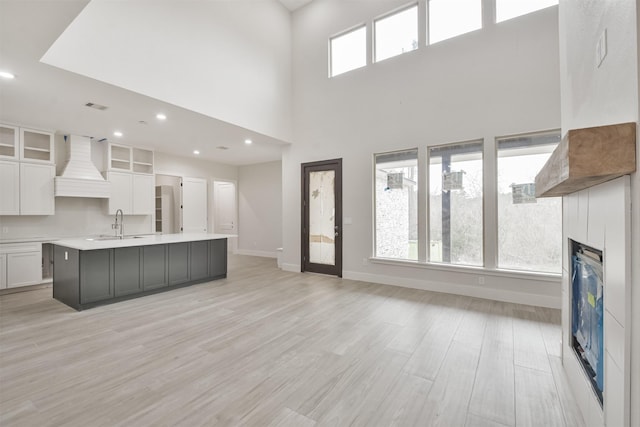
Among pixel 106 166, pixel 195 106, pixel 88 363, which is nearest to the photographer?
pixel 88 363

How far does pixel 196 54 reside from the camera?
4.54m

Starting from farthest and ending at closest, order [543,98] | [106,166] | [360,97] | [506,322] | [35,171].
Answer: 1. [106,166]
2. [360,97]
3. [35,171]
4. [543,98]
5. [506,322]

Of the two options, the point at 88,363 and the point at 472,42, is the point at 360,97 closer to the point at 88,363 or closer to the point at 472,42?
the point at 472,42

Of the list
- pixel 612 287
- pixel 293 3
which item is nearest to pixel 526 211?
pixel 612 287

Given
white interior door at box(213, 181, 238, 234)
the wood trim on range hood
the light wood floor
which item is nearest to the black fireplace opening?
the light wood floor

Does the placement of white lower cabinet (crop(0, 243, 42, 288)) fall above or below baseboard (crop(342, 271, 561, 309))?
above

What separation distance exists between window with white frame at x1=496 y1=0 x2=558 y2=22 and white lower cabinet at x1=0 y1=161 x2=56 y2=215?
8142mm

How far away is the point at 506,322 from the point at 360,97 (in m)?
4.43

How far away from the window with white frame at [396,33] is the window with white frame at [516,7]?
1.26 m

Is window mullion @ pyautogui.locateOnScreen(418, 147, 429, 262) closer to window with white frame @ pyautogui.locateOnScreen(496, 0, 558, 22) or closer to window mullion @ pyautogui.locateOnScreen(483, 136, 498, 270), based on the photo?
window mullion @ pyautogui.locateOnScreen(483, 136, 498, 270)

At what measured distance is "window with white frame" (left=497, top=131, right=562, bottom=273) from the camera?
13.1ft

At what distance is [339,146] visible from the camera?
19.2 feet

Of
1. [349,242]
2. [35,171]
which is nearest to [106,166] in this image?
[35,171]

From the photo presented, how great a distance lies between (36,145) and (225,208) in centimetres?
509
